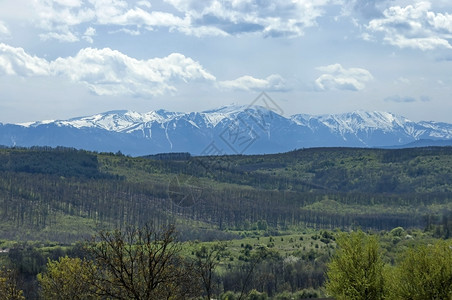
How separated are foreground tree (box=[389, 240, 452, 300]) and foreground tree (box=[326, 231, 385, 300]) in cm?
492

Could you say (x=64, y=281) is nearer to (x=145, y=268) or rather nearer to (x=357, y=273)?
(x=145, y=268)

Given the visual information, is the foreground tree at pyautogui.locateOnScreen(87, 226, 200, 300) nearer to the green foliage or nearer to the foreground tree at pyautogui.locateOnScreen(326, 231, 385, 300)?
the green foliage

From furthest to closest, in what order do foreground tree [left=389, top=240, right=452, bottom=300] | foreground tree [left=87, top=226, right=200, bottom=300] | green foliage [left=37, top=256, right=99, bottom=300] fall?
green foliage [left=37, top=256, right=99, bottom=300]
foreground tree [left=389, top=240, right=452, bottom=300]
foreground tree [left=87, top=226, right=200, bottom=300]

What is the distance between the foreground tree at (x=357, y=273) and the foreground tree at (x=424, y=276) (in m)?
4.92

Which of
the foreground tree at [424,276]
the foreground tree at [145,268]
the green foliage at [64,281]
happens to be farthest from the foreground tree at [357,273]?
the green foliage at [64,281]

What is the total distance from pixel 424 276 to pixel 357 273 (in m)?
10.4

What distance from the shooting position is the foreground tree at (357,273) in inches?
3216

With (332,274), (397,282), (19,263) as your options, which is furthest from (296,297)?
(19,263)

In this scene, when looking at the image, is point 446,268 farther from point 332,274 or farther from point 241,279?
point 241,279

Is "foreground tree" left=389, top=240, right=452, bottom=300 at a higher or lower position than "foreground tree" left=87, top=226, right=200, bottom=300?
lower

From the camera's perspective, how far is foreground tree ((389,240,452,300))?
73.9m

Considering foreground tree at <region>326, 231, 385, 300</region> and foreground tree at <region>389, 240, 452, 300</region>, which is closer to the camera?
foreground tree at <region>389, 240, 452, 300</region>

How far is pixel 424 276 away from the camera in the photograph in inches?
2945

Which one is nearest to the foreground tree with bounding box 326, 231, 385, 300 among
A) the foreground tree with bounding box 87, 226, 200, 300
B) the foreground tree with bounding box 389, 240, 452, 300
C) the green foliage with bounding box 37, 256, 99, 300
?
the foreground tree with bounding box 389, 240, 452, 300
